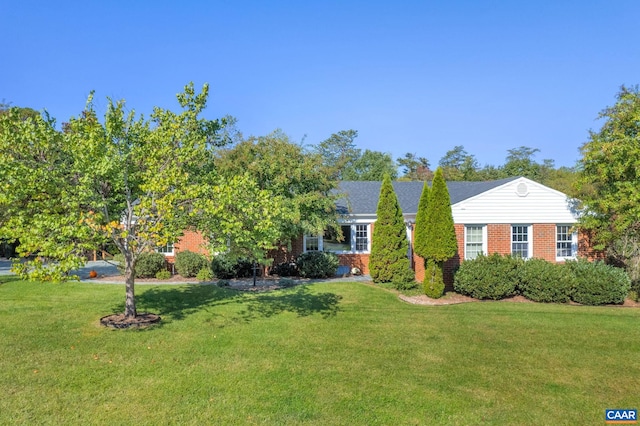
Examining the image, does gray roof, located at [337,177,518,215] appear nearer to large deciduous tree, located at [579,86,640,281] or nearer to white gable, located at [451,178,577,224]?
white gable, located at [451,178,577,224]

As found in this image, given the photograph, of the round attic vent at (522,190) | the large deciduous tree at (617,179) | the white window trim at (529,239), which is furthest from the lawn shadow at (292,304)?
the large deciduous tree at (617,179)

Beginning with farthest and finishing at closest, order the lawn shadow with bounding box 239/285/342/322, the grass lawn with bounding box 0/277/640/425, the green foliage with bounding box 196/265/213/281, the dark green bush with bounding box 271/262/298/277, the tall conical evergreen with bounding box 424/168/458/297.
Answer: the dark green bush with bounding box 271/262/298/277, the green foliage with bounding box 196/265/213/281, the tall conical evergreen with bounding box 424/168/458/297, the lawn shadow with bounding box 239/285/342/322, the grass lawn with bounding box 0/277/640/425

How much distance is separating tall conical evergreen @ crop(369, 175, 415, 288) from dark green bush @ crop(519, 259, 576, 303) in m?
4.04

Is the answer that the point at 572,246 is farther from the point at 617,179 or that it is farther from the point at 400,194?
the point at 400,194

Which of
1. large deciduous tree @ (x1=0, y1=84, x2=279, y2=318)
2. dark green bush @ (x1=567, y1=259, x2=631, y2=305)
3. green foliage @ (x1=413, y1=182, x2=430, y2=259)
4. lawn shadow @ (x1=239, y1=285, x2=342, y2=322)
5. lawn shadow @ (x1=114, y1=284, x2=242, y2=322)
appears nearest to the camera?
large deciduous tree @ (x1=0, y1=84, x2=279, y2=318)

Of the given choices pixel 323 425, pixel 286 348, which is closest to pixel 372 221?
pixel 286 348

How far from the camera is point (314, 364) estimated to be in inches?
275

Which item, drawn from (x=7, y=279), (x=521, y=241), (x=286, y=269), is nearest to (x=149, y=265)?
(x=7, y=279)

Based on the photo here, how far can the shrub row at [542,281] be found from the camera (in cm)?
1295

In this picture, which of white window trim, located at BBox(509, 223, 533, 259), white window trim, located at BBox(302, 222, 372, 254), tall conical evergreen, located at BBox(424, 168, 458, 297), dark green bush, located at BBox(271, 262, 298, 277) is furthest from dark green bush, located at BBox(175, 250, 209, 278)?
white window trim, located at BBox(509, 223, 533, 259)

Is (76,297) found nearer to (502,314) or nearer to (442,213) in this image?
(442,213)

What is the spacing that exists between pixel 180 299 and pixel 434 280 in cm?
797

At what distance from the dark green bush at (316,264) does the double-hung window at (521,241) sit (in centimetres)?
716

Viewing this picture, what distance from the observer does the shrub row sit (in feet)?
42.5
